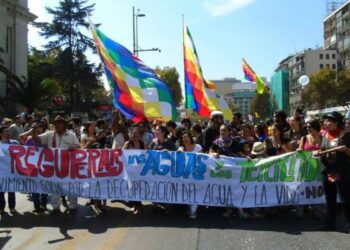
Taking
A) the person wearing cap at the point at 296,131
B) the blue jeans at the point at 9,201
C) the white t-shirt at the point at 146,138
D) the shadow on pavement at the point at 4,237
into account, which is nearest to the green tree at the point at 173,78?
the white t-shirt at the point at 146,138

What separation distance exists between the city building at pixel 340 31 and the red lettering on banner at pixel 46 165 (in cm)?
9017

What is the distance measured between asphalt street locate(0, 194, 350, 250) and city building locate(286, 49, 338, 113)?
369 ft

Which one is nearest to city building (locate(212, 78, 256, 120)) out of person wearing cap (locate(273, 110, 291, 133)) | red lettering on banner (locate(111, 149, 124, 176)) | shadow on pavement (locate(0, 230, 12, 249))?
person wearing cap (locate(273, 110, 291, 133))

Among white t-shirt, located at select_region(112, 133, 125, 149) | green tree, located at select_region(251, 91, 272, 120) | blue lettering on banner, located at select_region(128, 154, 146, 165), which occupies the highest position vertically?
green tree, located at select_region(251, 91, 272, 120)

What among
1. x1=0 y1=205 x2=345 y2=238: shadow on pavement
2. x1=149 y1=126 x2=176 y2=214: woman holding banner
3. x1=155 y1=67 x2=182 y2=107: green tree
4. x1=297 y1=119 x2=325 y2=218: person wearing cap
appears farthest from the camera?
x1=155 y1=67 x2=182 y2=107: green tree

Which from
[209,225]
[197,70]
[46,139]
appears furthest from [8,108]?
[209,225]

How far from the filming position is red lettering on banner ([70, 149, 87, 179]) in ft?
30.1

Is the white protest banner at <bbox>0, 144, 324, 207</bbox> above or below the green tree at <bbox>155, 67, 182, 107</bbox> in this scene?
below

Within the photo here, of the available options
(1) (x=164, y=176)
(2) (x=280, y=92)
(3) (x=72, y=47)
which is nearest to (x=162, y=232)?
(1) (x=164, y=176)

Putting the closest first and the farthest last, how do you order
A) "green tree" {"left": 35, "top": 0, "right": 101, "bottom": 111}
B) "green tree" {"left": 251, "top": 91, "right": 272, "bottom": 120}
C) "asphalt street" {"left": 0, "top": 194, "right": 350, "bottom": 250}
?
"asphalt street" {"left": 0, "top": 194, "right": 350, "bottom": 250}
"green tree" {"left": 35, "top": 0, "right": 101, "bottom": 111}
"green tree" {"left": 251, "top": 91, "right": 272, "bottom": 120}

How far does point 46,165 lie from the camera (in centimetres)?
924

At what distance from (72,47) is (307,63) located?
87.9 metres

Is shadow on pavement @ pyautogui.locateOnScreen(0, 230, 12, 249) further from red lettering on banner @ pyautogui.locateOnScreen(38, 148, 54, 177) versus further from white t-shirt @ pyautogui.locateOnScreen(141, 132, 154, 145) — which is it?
white t-shirt @ pyautogui.locateOnScreen(141, 132, 154, 145)

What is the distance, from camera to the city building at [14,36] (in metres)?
38.4
